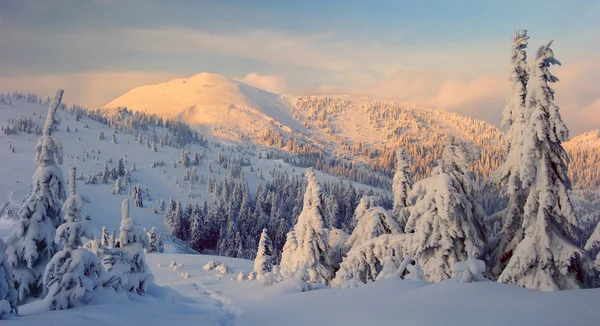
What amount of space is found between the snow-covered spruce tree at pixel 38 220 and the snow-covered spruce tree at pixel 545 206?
14474mm

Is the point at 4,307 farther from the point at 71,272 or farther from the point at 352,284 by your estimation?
the point at 352,284

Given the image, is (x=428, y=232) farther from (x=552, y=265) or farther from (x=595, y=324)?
(x=595, y=324)

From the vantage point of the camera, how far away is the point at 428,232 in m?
14.8

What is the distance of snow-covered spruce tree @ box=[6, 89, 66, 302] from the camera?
11.3 metres

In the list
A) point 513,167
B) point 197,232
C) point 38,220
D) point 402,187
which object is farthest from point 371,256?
point 197,232

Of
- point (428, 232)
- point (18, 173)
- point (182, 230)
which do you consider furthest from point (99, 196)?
point (428, 232)

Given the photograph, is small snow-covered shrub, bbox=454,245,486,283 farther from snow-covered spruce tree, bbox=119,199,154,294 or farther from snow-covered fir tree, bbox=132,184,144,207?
snow-covered fir tree, bbox=132,184,144,207

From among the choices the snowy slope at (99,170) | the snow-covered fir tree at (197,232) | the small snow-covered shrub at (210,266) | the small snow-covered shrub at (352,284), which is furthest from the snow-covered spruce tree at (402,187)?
the snow-covered fir tree at (197,232)

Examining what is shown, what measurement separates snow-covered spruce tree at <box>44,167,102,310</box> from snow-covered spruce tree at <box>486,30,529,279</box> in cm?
1334

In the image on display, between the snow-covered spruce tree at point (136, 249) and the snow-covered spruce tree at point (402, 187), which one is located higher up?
the snow-covered spruce tree at point (402, 187)

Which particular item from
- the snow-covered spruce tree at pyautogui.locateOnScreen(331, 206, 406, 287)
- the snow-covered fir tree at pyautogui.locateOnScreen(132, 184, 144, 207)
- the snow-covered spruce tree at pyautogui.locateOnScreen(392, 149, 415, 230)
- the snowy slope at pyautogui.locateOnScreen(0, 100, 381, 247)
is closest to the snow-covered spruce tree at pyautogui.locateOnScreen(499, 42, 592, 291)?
the snow-covered spruce tree at pyautogui.locateOnScreen(331, 206, 406, 287)

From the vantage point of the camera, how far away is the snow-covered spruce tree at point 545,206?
12.7 metres

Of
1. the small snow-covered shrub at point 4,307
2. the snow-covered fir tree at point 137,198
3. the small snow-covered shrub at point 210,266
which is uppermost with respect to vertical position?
the small snow-covered shrub at point 4,307

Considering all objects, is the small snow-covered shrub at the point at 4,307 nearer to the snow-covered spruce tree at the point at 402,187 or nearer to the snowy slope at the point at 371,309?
the snowy slope at the point at 371,309
